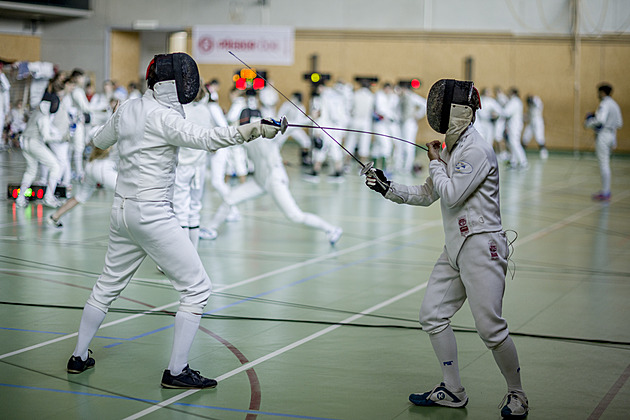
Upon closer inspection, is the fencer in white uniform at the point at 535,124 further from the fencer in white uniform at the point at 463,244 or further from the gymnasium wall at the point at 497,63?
the fencer in white uniform at the point at 463,244

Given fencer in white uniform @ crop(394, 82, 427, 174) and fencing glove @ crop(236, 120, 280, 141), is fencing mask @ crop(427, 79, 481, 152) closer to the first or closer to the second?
fencing glove @ crop(236, 120, 280, 141)

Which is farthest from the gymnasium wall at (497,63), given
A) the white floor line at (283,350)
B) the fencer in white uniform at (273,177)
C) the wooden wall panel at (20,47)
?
the white floor line at (283,350)

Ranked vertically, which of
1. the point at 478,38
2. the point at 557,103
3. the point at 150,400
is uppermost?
the point at 478,38

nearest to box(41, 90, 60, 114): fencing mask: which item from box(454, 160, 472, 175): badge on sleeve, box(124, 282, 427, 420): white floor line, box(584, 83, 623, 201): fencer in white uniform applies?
box(124, 282, 427, 420): white floor line

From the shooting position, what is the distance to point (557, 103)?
2803 cm

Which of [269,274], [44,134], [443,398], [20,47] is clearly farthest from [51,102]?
[20,47]

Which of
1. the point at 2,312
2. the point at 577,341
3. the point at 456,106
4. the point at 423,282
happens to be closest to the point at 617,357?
the point at 577,341

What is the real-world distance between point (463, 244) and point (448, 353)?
0.62m

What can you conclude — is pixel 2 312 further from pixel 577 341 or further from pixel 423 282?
pixel 577 341

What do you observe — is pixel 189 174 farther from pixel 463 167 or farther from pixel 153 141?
pixel 463 167

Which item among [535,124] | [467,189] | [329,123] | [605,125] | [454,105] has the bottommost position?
[467,189]

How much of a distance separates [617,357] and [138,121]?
3.55 m

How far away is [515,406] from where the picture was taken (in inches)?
167

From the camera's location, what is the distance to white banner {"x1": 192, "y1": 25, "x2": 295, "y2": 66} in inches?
1131
